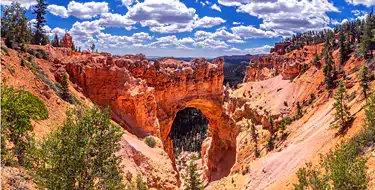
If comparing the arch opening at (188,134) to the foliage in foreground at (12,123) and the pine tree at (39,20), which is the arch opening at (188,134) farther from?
the foliage in foreground at (12,123)

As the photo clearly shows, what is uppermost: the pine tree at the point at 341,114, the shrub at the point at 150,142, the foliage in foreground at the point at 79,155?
the foliage in foreground at the point at 79,155

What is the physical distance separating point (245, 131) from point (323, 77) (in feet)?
61.1

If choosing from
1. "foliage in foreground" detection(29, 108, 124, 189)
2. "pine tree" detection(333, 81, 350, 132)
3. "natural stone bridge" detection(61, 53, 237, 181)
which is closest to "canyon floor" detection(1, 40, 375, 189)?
"natural stone bridge" detection(61, 53, 237, 181)

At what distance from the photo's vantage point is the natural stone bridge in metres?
39.6

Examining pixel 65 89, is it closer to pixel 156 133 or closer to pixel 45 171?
pixel 156 133

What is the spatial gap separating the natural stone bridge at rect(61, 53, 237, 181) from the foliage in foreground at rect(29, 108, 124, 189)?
4545 millimetres

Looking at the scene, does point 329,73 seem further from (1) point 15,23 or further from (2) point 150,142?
(1) point 15,23

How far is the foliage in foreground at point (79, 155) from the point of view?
1282cm

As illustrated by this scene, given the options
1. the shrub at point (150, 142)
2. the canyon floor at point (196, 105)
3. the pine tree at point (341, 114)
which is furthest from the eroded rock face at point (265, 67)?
the shrub at point (150, 142)

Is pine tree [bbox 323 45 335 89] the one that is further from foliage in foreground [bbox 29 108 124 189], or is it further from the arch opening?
foliage in foreground [bbox 29 108 124 189]

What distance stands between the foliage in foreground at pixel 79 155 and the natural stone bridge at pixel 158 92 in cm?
455

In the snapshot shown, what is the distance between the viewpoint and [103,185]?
14.1m

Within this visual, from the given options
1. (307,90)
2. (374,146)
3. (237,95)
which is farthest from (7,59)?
(237,95)

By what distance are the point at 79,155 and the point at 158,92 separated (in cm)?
4105
